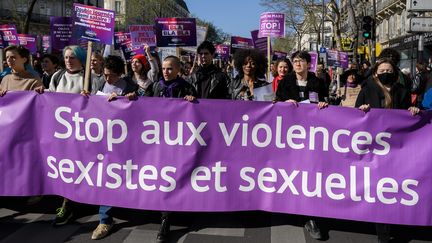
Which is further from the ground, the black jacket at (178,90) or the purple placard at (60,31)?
the purple placard at (60,31)

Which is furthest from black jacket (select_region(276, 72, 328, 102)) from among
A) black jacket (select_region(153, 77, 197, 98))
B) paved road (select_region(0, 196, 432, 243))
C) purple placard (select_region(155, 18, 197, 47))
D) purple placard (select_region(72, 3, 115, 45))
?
purple placard (select_region(155, 18, 197, 47))

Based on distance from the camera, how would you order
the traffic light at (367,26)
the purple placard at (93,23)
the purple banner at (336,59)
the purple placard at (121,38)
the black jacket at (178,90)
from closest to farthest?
the black jacket at (178,90), the purple placard at (93,23), the purple placard at (121,38), the purple banner at (336,59), the traffic light at (367,26)

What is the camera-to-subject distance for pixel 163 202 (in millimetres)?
4770

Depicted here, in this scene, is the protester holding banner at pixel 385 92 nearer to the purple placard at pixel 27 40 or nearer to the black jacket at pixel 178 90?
the black jacket at pixel 178 90

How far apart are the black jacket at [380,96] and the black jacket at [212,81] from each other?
162cm

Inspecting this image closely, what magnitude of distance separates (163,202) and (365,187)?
1.83 m

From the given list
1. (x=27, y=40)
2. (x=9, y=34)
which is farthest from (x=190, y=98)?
(x=27, y=40)

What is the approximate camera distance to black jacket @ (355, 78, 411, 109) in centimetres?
476

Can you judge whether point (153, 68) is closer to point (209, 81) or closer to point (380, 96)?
point (209, 81)

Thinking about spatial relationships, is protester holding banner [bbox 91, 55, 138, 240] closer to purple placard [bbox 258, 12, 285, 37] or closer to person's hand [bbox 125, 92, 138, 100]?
person's hand [bbox 125, 92, 138, 100]

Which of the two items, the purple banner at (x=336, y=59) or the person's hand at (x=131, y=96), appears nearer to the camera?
the person's hand at (x=131, y=96)

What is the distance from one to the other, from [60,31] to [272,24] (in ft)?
14.7

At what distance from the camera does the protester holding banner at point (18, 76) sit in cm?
549

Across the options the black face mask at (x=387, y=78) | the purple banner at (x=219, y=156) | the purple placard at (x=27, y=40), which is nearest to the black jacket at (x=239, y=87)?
the purple banner at (x=219, y=156)
